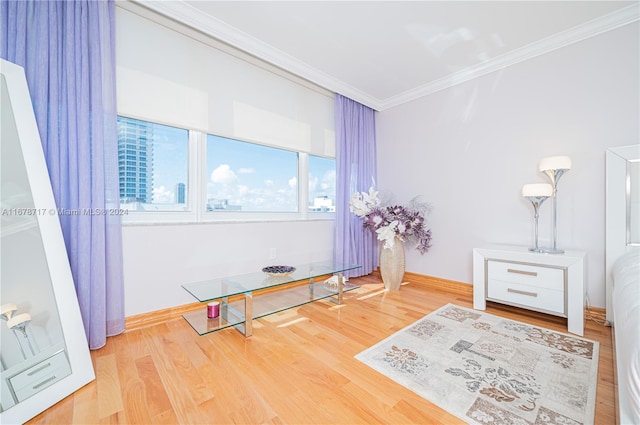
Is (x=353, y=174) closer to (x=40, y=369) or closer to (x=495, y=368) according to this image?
(x=495, y=368)

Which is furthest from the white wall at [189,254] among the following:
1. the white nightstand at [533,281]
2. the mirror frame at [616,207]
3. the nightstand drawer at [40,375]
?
the mirror frame at [616,207]

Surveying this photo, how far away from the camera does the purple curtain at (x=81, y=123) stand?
1.57 m

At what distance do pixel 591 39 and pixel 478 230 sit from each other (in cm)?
184

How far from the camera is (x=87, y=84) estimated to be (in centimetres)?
171

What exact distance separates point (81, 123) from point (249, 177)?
135 cm

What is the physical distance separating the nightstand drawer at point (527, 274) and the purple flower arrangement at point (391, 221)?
84 centimetres

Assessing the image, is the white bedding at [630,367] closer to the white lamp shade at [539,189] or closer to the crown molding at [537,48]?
the white lamp shade at [539,189]

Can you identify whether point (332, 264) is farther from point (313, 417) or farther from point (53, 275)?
point (53, 275)

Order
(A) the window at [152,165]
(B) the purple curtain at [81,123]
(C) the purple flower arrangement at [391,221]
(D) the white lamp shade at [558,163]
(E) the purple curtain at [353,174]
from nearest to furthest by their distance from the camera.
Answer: (B) the purple curtain at [81,123] < (A) the window at [152,165] < (D) the white lamp shade at [558,163] < (C) the purple flower arrangement at [391,221] < (E) the purple curtain at [353,174]

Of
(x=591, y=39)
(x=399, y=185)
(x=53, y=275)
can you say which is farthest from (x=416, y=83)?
(x=53, y=275)

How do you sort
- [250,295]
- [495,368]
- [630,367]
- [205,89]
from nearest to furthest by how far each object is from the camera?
[630,367]
[495,368]
[250,295]
[205,89]

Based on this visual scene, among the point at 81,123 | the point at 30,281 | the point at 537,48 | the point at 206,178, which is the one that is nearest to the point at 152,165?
the point at 206,178

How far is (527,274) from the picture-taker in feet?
7.18

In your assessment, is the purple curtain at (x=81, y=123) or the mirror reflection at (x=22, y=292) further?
the purple curtain at (x=81, y=123)
